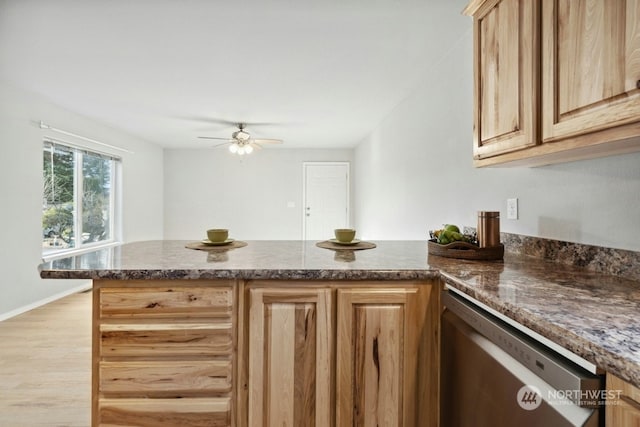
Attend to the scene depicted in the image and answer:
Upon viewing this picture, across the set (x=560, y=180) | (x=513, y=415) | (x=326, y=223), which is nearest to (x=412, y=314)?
(x=513, y=415)

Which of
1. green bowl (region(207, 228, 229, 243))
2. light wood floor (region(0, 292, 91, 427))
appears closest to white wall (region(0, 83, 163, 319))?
light wood floor (region(0, 292, 91, 427))

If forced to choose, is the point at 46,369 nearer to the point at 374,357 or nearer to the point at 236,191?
the point at 374,357

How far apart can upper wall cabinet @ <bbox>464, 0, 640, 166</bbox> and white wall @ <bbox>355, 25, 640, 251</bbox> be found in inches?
6.7

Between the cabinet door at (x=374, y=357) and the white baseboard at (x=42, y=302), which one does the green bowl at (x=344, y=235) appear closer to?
the cabinet door at (x=374, y=357)

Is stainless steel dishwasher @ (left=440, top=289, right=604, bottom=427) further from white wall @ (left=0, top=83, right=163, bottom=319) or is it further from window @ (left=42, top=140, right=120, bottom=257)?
window @ (left=42, top=140, right=120, bottom=257)

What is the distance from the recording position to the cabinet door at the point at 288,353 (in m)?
1.22

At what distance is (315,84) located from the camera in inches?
129

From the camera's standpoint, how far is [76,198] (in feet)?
14.6

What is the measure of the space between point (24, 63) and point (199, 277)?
312cm

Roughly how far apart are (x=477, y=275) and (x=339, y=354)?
58cm

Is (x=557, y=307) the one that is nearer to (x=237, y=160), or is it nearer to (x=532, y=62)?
(x=532, y=62)

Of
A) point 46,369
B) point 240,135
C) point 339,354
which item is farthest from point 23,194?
point 339,354

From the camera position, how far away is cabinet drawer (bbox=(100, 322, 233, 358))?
3.96ft

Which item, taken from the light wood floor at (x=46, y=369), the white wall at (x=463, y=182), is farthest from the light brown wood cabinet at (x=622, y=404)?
the light wood floor at (x=46, y=369)
